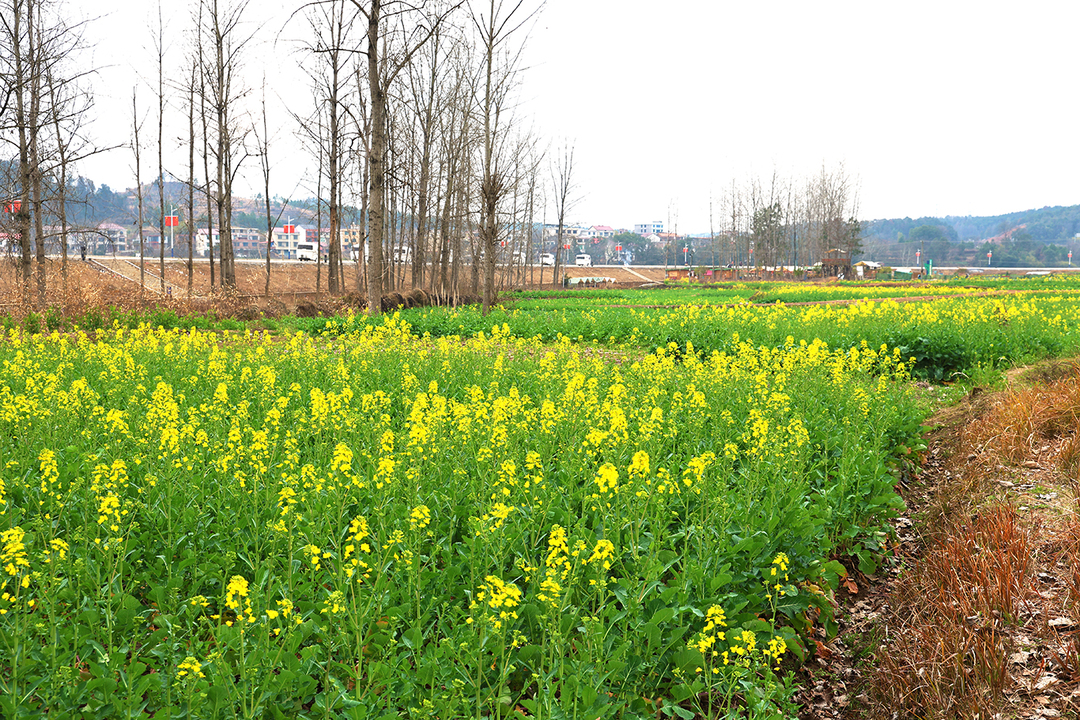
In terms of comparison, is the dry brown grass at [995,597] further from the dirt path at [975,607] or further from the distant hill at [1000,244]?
the distant hill at [1000,244]

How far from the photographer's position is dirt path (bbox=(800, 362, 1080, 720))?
3414mm

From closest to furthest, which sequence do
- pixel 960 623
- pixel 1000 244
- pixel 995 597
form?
pixel 960 623 < pixel 995 597 < pixel 1000 244

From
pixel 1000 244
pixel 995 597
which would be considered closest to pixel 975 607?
pixel 995 597

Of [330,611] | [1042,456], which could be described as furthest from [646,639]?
[1042,456]

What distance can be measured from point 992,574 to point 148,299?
20.9 m

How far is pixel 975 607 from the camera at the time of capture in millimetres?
3979

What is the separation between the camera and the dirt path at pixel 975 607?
341 centimetres

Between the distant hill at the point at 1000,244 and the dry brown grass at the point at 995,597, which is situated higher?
the distant hill at the point at 1000,244

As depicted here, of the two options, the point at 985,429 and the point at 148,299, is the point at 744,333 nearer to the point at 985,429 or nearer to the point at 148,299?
the point at 985,429

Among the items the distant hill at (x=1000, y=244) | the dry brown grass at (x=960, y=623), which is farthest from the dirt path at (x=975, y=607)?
the distant hill at (x=1000, y=244)

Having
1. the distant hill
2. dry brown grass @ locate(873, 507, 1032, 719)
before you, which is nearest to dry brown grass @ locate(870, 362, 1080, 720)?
dry brown grass @ locate(873, 507, 1032, 719)

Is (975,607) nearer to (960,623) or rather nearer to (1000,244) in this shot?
(960,623)

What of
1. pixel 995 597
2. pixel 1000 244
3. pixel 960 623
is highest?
pixel 1000 244

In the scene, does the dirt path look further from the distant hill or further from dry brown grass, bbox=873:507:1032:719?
the distant hill
